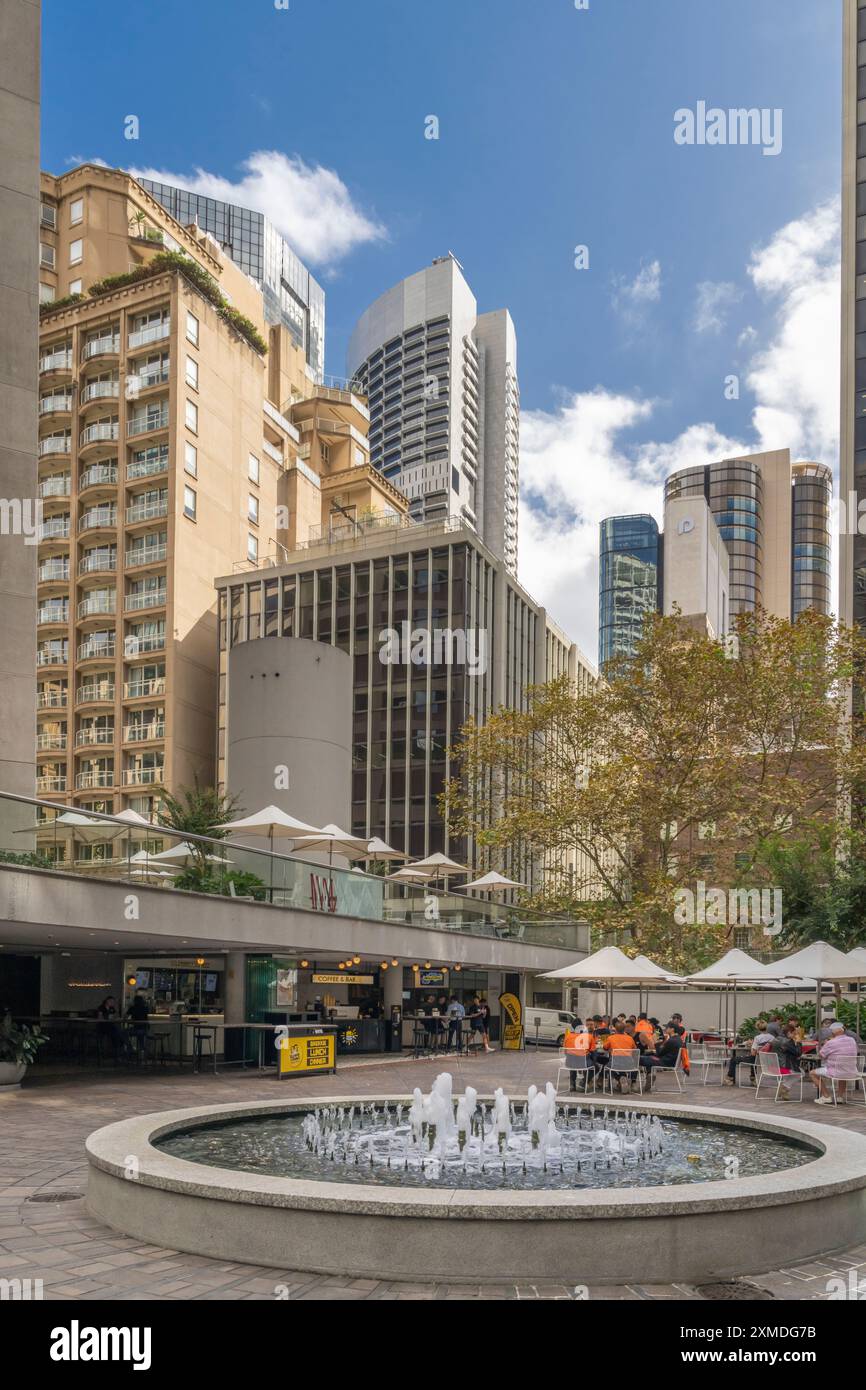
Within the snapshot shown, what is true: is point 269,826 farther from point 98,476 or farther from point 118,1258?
point 98,476

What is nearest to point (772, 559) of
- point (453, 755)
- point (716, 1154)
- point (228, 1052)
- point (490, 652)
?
point (490, 652)

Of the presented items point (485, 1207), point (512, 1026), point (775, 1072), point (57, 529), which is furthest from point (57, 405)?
point (485, 1207)

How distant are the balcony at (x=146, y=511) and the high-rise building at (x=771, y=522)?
3645 inches

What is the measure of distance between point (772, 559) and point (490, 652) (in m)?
94.8

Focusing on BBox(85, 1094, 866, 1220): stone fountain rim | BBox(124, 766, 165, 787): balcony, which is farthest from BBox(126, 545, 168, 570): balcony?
BBox(85, 1094, 866, 1220): stone fountain rim

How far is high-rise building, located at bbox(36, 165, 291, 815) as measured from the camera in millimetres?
63719

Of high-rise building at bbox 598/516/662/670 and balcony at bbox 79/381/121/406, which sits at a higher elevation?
high-rise building at bbox 598/516/662/670

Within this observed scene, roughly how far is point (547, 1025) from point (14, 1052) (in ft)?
74.9

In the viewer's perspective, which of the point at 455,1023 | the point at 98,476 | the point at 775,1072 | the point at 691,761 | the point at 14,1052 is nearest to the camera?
the point at 14,1052

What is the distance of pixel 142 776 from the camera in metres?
63.4

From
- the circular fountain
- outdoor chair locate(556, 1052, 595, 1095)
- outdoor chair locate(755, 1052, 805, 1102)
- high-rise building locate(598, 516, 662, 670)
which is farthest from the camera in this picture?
high-rise building locate(598, 516, 662, 670)

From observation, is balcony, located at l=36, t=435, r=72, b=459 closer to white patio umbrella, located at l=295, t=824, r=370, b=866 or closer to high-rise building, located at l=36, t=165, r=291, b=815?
high-rise building, located at l=36, t=165, r=291, b=815

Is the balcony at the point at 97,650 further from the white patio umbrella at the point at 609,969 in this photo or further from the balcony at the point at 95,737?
the white patio umbrella at the point at 609,969

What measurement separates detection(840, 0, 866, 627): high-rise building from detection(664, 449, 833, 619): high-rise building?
3374 inches
